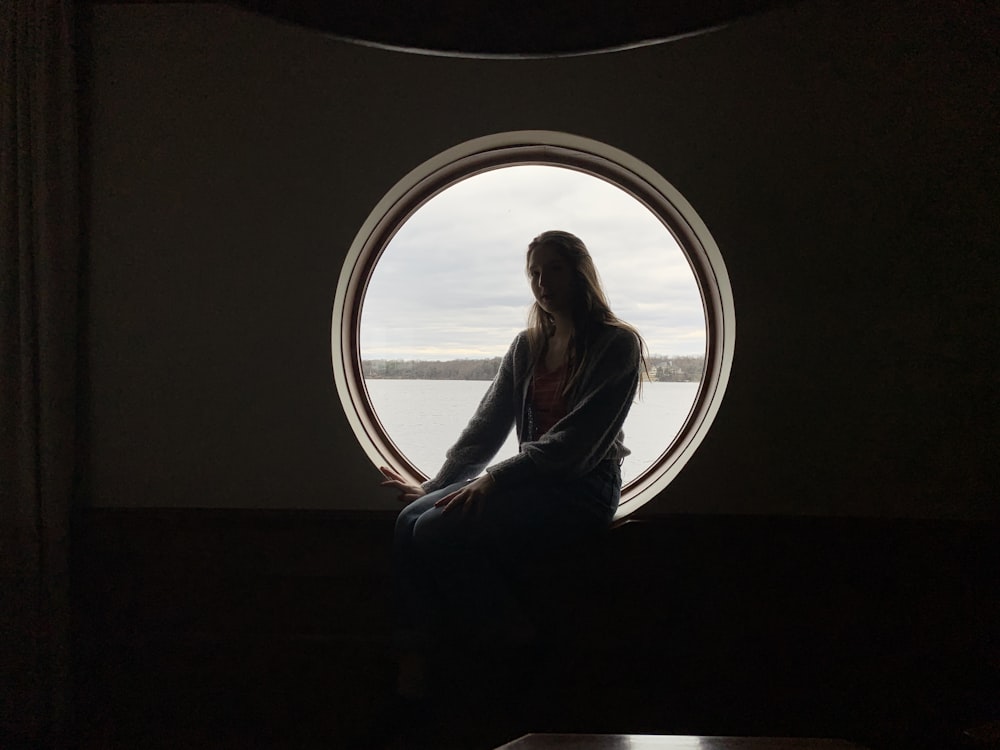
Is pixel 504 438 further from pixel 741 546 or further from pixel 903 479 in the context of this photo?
pixel 903 479

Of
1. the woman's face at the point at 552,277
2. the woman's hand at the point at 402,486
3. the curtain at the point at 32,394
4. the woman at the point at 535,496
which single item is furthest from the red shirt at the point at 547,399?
the curtain at the point at 32,394

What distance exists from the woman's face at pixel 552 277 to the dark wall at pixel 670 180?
1.32 feet

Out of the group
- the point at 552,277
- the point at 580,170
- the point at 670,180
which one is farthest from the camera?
the point at 580,170

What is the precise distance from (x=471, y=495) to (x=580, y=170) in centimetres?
112

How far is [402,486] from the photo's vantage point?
1.76 metres

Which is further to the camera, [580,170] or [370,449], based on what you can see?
[580,170]

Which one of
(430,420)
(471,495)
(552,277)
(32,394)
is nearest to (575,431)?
(471,495)

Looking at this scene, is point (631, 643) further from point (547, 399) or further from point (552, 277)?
point (552, 277)

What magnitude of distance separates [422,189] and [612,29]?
158cm

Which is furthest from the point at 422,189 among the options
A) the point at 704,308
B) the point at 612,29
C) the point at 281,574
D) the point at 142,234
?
the point at 612,29

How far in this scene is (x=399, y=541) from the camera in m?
1.54

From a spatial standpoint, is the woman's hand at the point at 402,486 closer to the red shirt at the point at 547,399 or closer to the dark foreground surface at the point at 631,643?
the dark foreground surface at the point at 631,643

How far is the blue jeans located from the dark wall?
1.16 ft

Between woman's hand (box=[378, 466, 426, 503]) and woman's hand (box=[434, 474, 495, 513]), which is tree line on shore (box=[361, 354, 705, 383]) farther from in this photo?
woman's hand (box=[434, 474, 495, 513])
